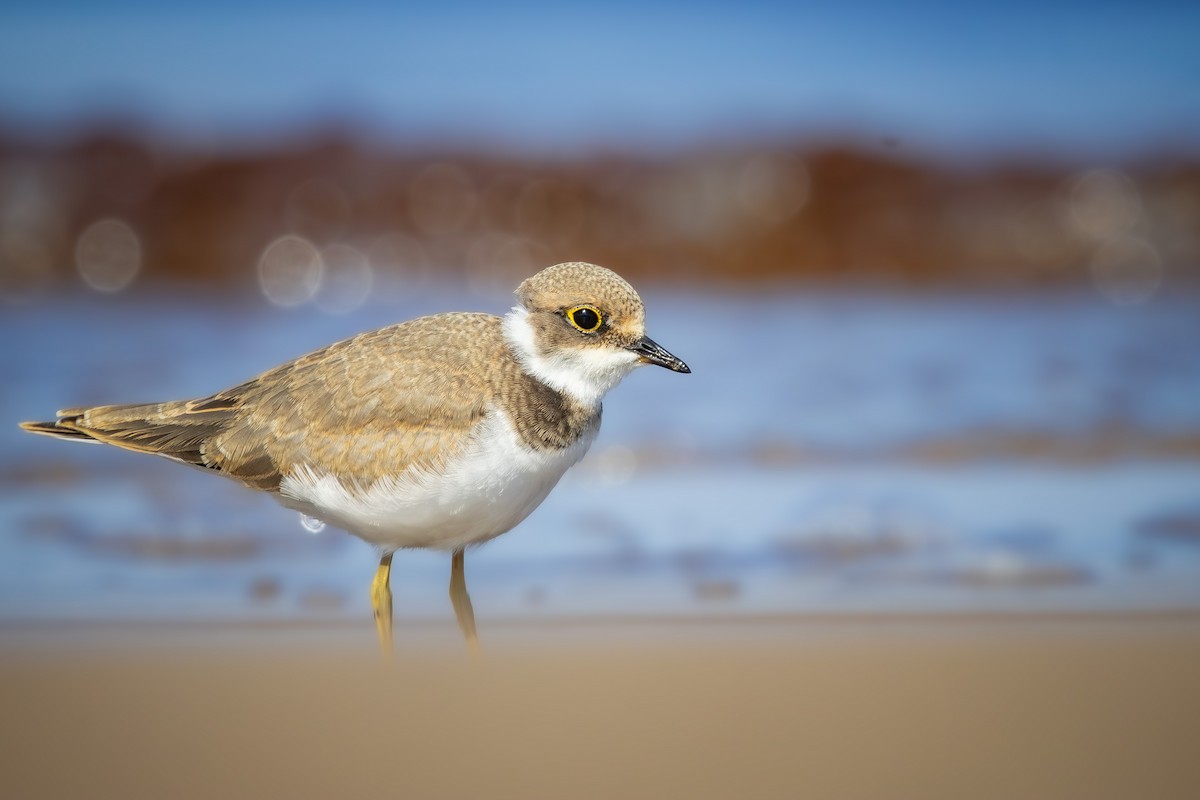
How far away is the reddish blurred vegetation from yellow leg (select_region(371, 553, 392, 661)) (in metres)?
9.21

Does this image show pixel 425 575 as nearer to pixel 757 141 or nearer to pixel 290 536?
pixel 290 536

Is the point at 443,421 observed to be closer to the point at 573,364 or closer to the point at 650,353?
the point at 573,364

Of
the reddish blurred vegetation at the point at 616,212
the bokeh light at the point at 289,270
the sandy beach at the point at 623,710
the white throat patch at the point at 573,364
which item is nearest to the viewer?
the sandy beach at the point at 623,710

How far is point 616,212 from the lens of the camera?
15.6 m

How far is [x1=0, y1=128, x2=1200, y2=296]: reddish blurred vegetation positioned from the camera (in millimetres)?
14555

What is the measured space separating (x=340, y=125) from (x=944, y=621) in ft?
41.4

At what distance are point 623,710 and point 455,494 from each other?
3.54 feet

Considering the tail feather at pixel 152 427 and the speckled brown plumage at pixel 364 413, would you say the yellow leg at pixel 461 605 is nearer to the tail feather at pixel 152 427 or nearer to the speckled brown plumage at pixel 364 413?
the speckled brown plumage at pixel 364 413

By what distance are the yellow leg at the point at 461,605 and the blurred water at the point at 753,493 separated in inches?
13.1

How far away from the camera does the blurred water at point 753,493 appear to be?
605cm

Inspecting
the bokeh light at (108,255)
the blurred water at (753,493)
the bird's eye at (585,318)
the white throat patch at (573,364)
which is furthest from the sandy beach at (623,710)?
the bokeh light at (108,255)

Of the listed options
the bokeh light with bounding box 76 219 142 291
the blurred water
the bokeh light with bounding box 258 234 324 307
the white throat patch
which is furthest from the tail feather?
the bokeh light with bounding box 76 219 142 291

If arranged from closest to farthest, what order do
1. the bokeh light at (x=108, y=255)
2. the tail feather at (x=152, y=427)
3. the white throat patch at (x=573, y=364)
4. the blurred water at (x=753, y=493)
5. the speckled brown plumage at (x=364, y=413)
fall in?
1. the speckled brown plumage at (x=364, y=413)
2. the white throat patch at (x=573, y=364)
3. the tail feather at (x=152, y=427)
4. the blurred water at (x=753, y=493)
5. the bokeh light at (x=108, y=255)

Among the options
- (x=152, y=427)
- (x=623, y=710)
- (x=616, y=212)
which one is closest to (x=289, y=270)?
(x=616, y=212)
